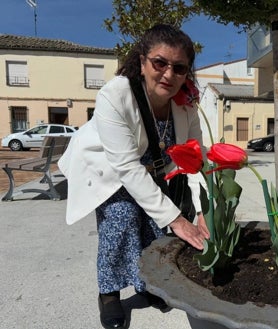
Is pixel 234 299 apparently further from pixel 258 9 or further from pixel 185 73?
pixel 258 9

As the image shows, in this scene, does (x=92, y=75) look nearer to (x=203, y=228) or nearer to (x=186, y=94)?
(x=186, y=94)

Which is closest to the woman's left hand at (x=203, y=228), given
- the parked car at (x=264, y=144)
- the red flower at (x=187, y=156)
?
the red flower at (x=187, y=156)

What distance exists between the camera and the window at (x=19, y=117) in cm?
2645

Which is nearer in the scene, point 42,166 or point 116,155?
point 116,155

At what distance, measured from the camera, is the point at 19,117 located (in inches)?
1051

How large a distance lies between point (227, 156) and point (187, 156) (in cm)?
15

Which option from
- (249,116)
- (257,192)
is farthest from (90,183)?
(249,116)

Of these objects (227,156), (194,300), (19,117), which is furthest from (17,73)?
(194,300)

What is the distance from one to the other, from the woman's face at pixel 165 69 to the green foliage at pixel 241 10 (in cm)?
61

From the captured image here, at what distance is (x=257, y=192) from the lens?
21.5 ft

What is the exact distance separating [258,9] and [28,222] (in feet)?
11.1

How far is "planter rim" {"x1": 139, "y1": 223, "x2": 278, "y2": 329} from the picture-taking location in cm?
108

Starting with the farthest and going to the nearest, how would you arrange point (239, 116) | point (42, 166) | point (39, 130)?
point (239, 116) < point (39, 130) < point (42, 166)

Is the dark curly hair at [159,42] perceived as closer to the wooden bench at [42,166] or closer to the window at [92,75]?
the wooden bench at [42,166]
